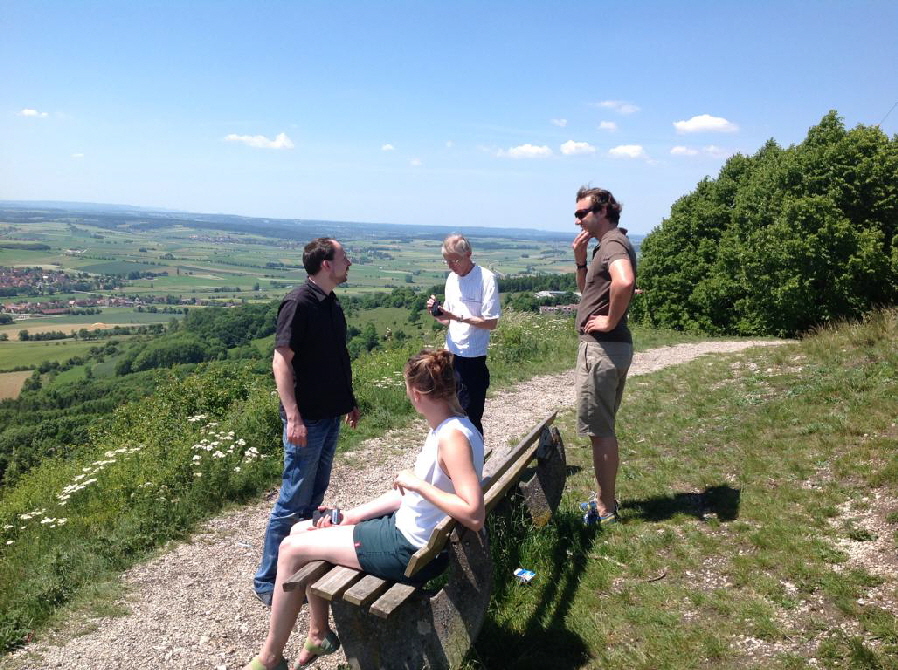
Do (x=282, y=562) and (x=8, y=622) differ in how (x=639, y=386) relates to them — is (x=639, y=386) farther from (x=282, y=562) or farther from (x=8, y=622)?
(x=8, y=622)

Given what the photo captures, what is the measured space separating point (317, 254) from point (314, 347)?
22.7 inches

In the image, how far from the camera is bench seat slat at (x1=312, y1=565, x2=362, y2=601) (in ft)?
8.75

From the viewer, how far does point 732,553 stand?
3.68 m

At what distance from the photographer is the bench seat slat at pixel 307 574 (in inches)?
111

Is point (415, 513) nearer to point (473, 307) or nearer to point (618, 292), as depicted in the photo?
point (618, 292)

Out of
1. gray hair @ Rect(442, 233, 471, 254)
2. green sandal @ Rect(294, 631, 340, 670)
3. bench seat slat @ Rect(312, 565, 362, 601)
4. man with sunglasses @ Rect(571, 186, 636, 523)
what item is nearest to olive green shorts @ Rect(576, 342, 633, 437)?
man with sunglasses @ Rect(571, 186, 636, 523)

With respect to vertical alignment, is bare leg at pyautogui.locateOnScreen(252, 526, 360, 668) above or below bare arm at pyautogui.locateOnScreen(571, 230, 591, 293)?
below

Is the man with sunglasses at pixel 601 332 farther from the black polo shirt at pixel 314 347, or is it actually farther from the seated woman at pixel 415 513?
the black polo shirt at pixel 314 347

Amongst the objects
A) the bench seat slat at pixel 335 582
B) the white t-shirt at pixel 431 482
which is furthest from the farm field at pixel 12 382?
the white t-shirt at pixel 431 482

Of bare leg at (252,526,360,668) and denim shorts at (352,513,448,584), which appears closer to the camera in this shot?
denim shorts at (352,513,448,584)

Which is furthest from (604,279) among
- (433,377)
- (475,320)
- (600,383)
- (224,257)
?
(224,257)

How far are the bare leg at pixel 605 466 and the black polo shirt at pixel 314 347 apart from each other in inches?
71.2

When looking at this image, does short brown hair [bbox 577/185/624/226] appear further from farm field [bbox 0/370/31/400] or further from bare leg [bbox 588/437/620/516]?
farm field [bbox 0/370/31/400]

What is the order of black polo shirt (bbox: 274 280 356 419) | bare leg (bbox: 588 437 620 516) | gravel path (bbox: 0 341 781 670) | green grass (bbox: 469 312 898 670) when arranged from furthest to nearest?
bare leg (bbox: 588 437 620 516), black polo shirt (bbox: 274 280 356 419), gravel path (bbox: 0 341 781 670), green grass (bbox: 469 312 898 670)
